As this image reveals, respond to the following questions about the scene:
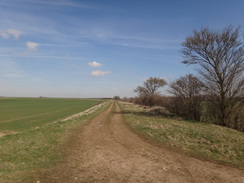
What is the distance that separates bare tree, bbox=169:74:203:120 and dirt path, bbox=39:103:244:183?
46.5 ft

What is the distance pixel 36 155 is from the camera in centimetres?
746

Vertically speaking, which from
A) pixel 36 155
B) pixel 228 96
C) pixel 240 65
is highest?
pixel 240 65

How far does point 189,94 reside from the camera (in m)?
22.7

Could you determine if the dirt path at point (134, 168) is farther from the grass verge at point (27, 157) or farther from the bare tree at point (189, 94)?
the bare tree at point (189, 94)

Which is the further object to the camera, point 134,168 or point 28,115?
point 28,115

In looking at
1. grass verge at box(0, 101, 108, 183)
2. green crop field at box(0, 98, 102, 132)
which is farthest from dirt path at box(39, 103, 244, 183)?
green crop field at box(0, 98, 102, 132)

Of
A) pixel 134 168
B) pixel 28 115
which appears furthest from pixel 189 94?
pixel 28 115

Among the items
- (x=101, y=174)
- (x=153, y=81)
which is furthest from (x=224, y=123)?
(x=153, y=81)

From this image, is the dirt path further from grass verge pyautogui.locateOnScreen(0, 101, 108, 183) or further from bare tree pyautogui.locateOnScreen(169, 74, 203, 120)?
bare tree pyautogui.locateOnScreen(169, 74, 203, 120)

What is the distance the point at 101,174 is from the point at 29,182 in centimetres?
194

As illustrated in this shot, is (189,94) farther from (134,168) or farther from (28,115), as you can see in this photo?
(28,115)

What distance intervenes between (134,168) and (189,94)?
18403 mm

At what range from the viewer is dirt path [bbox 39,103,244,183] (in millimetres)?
5301

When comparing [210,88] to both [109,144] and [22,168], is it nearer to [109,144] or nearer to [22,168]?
[109,144]
